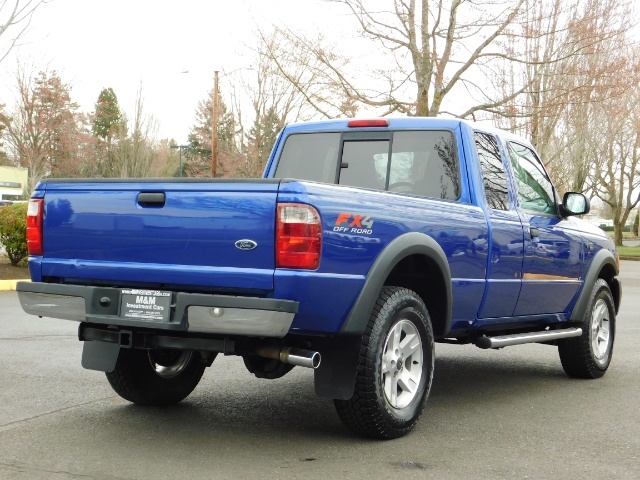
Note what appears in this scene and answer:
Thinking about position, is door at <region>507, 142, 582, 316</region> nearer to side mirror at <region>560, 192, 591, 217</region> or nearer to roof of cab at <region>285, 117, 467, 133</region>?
side mirror at <region>560, 192, 591, 217</region>

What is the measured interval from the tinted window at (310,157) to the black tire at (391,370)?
1641mm

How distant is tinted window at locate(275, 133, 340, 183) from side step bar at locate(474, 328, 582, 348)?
1607mm

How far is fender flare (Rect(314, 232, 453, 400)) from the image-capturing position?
187 inches

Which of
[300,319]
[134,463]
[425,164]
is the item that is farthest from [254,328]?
[425,164]

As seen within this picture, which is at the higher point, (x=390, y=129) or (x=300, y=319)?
(x=390, y=129)

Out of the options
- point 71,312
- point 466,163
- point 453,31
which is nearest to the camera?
point 71,312

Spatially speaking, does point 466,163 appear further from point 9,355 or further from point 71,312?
point 9,355

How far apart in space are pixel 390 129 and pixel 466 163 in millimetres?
624

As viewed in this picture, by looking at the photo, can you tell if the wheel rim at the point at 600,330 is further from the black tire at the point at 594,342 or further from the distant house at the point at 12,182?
the distant house at the point at 12,182

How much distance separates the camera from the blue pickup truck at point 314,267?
4.50 m

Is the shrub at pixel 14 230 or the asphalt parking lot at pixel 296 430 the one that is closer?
the asphalt parking lot at pixel 296 430

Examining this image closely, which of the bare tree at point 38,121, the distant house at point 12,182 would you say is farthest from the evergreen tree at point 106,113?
the bare tree at point 38,121

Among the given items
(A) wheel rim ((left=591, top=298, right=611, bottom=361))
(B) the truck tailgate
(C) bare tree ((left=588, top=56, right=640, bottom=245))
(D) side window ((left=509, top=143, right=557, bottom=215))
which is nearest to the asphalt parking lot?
(A) wheel rim ((left=591, top=298, right=611, bottom=361))

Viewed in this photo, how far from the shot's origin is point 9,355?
322 inches
